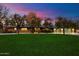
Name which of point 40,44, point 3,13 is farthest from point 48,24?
point 3,13

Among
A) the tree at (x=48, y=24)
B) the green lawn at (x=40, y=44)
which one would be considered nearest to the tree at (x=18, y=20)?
the green lawn at (x=40, y=44)

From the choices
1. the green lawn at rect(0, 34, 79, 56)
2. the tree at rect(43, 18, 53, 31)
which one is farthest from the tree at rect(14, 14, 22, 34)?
the tree at rect(43, 18, 53, 31)

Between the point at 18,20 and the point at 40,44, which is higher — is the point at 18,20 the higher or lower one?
the higher one

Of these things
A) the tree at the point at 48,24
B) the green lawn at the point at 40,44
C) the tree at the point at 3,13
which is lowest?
the green lawn at the point at 40,44

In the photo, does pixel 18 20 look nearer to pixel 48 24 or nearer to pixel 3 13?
pixel 3 13

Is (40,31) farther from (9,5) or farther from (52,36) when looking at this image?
(9,5)

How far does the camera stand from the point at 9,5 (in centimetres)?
498

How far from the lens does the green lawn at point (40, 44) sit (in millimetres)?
4957

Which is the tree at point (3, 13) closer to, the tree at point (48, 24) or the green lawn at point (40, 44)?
the green lawn at point (40, 44)

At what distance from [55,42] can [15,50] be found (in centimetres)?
52

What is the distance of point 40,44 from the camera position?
499cm

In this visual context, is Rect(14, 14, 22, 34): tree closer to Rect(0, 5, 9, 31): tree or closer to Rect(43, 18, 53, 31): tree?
Rect(0, 5, 9, 31): tree

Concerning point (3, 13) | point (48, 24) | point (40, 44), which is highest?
point (3, 13)

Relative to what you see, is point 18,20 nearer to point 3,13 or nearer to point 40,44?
point 3,13
